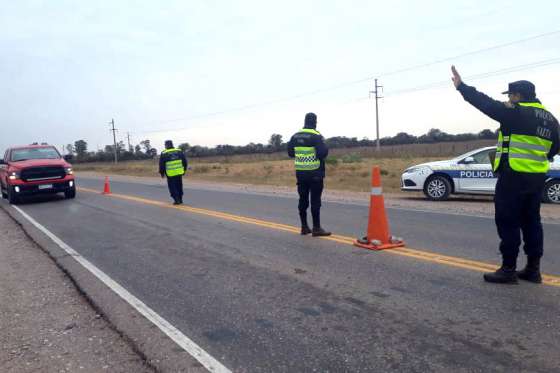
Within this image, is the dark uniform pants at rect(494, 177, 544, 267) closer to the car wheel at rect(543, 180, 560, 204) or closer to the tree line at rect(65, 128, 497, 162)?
the car wheel at rect(543, 180, 560, 204)

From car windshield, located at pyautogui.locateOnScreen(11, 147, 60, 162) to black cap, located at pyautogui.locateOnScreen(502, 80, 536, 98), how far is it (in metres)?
15.7

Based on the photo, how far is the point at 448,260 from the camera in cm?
645

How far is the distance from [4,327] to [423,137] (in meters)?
103

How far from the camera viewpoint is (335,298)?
16.6 ft

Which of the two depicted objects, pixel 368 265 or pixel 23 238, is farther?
pixel 23 238

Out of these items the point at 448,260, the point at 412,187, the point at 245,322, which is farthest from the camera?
the point at 412,187

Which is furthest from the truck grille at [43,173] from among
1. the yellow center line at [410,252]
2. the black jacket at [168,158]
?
the yellow center line at [410,252]

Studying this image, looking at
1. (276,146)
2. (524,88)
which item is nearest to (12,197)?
(524,88)

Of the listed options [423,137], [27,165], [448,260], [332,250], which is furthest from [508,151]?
[423,137]

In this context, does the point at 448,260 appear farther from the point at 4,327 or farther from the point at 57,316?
the point at 4,327

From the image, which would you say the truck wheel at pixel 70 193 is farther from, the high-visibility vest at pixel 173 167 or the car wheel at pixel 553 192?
the car wheel at pixel 553 192

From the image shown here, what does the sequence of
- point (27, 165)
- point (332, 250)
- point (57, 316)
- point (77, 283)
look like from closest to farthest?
1. point (57, 316)
2. point (77, 283)
3. point (332, 250)
4. point (27, 165)

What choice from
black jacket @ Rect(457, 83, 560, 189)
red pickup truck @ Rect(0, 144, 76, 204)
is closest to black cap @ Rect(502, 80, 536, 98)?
black jacket @ Rect(457, 83, 560, 189)

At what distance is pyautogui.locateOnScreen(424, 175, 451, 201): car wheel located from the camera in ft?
46.2
